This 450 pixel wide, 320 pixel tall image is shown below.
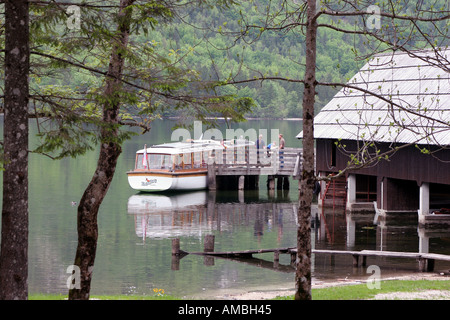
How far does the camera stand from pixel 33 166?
5662 cm

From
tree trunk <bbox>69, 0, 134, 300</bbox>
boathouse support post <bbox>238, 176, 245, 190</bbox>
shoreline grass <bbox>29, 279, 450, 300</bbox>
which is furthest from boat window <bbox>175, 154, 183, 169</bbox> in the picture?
tree trunk <bbox>69, 0, 134, 300</bbox>

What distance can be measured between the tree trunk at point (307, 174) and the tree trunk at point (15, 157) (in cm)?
439

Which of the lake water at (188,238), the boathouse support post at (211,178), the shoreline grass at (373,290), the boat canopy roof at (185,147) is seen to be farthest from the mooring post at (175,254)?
the boathouse support post at (211,178)

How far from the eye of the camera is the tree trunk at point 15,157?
1082 cm

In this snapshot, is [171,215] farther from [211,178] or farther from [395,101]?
[395,101]

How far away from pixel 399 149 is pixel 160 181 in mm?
18251

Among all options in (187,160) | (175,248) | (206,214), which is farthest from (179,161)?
(175,248)

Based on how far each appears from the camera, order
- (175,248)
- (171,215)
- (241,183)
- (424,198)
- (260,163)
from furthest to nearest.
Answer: (260,163), (241,183), (171,215), (424,198), (175,248)

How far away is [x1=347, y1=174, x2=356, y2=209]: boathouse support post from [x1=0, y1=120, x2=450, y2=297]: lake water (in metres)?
0.79

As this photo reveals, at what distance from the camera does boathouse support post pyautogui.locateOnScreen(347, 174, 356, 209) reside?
34.4 metres

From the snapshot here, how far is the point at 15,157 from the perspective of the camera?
1080cm
